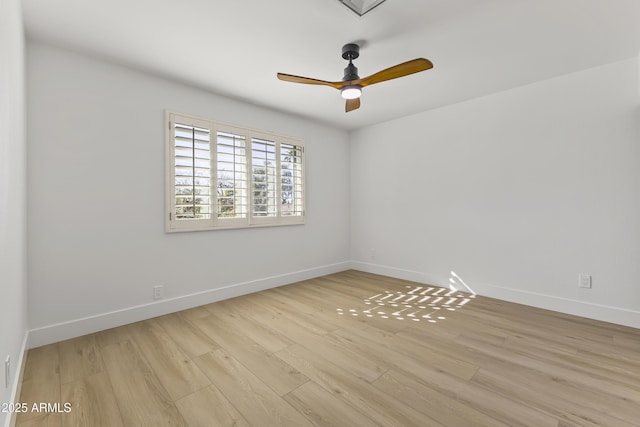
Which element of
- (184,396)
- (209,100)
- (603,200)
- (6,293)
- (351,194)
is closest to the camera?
(6,293)

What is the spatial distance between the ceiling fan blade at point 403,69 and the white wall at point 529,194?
1891 mm

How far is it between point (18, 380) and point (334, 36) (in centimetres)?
319

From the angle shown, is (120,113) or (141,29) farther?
(120,113)

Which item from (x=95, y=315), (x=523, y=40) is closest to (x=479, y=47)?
(x=523, y=40)

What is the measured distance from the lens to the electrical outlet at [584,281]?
2785 mm

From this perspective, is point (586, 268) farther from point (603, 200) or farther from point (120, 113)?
point (120, 113)

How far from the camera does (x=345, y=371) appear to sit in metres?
1.91

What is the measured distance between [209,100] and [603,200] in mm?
4303

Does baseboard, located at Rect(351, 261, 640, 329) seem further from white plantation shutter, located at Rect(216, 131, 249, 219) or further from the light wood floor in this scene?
white plantation shutter, located at Rect(216, 131, 249, 219)

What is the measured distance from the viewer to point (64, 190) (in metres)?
2.37

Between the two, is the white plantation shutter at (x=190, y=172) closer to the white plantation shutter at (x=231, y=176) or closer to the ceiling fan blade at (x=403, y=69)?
the white plantation shutter at (x=231, y=176)

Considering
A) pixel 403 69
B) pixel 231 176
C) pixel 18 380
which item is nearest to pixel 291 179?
pixel 231 176

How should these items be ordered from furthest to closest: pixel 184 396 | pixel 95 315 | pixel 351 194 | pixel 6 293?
pixel 351 194, pixel 95 315, pixel 184 396, pixel 6 293

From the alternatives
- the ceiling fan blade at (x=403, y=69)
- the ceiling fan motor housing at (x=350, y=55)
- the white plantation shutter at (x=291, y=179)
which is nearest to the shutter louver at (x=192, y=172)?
the white plantation shutter at (x=291, y=179)
